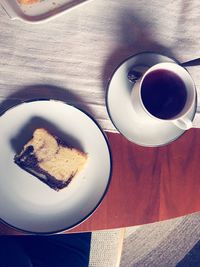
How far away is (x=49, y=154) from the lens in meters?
0.63

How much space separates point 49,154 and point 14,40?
178mm

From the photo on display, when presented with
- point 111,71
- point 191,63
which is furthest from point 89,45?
point 191,63

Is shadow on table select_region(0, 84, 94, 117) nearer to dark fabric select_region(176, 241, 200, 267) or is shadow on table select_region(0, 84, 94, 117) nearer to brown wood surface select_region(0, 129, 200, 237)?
brown wood surface select_region(0, 129, 200, 237)

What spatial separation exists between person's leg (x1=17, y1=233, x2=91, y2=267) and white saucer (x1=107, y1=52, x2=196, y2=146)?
11.9 inches

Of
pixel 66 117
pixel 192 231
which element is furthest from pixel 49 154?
pixel 192 231

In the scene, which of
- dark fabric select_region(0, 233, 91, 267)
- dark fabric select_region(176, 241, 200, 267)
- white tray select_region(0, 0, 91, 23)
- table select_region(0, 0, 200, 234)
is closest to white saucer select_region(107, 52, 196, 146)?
table select_region(0, 0, 200, 234)

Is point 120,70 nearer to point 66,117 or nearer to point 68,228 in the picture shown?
point 66,117

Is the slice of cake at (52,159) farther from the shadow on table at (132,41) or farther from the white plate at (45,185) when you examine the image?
the shadow on table at (132,41)

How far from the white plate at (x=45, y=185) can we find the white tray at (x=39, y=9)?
13 cm

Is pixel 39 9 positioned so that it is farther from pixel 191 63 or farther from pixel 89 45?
pixel 191 63

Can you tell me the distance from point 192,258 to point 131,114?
62cm

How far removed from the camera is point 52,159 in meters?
0.63

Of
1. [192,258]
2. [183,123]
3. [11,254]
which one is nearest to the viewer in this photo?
[183,123]

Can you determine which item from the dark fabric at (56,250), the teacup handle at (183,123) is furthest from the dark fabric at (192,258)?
the teacup handle at (183,123)
